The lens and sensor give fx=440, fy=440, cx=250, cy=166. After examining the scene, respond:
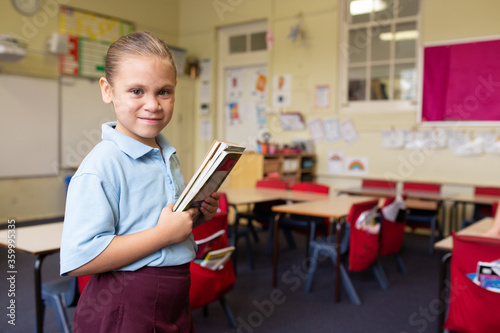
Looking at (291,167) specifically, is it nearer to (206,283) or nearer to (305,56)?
(305,56)

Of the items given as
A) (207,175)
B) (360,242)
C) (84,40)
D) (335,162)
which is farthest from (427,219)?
(84,40)

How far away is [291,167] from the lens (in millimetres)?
6434

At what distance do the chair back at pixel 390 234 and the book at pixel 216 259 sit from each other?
5.15 feet

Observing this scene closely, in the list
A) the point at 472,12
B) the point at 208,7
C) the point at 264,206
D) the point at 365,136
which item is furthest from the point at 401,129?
the point at 208,7

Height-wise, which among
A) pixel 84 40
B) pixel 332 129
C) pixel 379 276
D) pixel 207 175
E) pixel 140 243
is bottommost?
pixel 379 276

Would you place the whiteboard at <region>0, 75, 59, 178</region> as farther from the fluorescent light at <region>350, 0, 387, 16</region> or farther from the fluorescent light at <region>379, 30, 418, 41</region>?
the fluorescent light at <region>379, 30, 418, 41</region>

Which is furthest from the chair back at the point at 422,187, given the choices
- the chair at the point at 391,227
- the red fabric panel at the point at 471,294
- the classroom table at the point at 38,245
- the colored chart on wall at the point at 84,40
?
the colored chart on wall at the point at 84,40

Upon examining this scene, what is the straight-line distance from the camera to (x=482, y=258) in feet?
6.11

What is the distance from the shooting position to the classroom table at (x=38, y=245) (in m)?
1.92

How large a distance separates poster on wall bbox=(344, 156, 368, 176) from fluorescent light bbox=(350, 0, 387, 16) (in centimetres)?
211

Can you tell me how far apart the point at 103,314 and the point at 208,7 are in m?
7.81

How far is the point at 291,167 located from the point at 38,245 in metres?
4.72

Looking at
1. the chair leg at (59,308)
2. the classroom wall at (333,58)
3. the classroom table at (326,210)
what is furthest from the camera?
the classroom wall at (333,58)

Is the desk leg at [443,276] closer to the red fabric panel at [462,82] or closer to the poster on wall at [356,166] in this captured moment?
the red fabric panel at [462,82]
